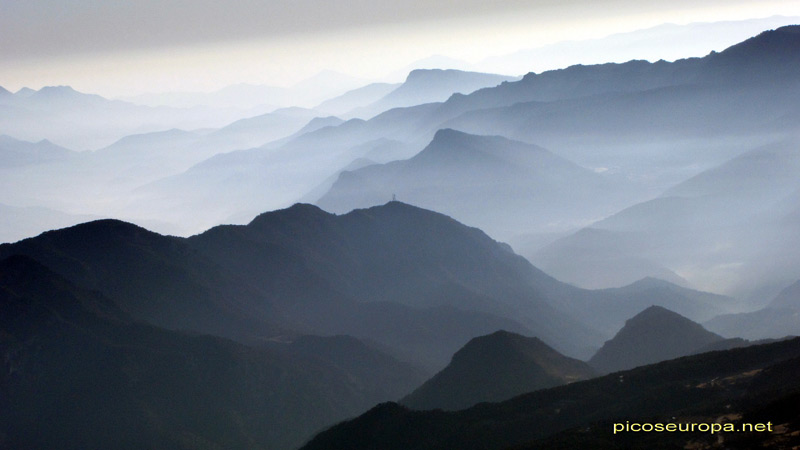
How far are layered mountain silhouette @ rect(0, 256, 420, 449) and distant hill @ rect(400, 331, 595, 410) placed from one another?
20.1 meters

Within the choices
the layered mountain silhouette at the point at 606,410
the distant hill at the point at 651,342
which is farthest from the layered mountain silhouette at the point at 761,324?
the layered mountain silhouette at the point at 606,410

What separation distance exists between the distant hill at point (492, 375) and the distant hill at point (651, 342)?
75.4 feet

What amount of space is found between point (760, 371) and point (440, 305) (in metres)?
96.3

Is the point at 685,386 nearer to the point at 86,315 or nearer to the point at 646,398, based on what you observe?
the point at 646,398

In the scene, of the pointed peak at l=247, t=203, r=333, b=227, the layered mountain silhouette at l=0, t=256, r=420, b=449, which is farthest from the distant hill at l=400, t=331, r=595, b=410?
the pointed peak at l=247, t=203, r=333, b=227

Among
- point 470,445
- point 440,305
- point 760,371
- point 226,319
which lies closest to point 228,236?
point 226,319

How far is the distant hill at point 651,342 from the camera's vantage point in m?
112

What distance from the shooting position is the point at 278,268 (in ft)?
481

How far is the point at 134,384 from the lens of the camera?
93.6 metres

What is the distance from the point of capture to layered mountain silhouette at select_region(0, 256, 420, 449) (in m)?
88.6

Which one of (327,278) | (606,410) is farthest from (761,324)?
(606,410)

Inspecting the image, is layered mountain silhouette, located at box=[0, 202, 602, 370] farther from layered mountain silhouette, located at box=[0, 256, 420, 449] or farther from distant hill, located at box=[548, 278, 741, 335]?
layered mountain silhouette, located at box=[0, 256, 420, 449]

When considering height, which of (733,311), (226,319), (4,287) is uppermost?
(4,287)

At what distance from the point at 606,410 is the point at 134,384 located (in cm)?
6171
